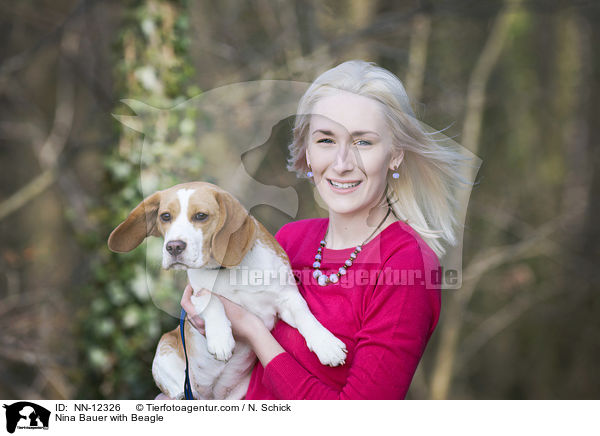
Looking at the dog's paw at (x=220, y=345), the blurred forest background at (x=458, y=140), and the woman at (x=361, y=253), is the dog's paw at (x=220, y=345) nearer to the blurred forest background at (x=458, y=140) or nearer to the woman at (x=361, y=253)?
the woman at (x=361, y=253)

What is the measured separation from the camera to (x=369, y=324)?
121 centimetres

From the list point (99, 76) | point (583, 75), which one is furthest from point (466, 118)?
point (99, 76)

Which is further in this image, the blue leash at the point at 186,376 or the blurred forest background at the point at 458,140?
the blurred forest background at the point at 458,140

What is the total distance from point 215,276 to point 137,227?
0.65ft

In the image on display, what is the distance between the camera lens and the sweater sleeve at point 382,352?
3.84 feet

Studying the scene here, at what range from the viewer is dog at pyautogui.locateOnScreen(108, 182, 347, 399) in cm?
116

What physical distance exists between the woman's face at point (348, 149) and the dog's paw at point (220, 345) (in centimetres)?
37

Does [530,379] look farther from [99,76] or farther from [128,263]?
[99,76]

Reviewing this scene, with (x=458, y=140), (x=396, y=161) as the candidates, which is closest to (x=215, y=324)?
(x=396, y=161)

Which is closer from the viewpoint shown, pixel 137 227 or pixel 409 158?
pixel 137 227
